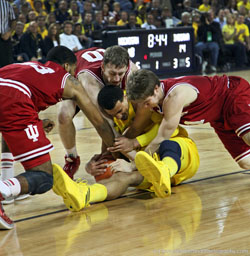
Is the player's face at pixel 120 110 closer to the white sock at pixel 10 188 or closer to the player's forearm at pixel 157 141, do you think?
the player's forearm at pixel 157 141

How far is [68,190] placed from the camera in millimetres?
3514

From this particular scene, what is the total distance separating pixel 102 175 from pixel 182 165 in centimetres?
57

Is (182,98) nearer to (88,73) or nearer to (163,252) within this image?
(88,73)

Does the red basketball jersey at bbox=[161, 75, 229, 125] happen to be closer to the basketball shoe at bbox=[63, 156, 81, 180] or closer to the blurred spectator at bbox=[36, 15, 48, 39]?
the basketball shoe at bbox=[63, 156, 81, 180]

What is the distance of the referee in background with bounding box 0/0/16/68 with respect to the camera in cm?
836

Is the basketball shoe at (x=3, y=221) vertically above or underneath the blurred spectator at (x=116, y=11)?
above

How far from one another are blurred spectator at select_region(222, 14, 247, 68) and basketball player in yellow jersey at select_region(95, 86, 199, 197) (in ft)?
37.5

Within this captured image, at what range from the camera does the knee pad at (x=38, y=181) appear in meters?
3.42

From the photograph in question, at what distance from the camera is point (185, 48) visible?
1173 cm

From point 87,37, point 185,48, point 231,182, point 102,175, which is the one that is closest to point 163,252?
point 102,175

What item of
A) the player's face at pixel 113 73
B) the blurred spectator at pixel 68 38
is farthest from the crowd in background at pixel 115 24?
the player's face at pixel 113 73

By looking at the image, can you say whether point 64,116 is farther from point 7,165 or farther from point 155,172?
point 155,172

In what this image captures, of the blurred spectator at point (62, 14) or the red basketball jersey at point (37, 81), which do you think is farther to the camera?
the blurred spectator at point (62, 14)

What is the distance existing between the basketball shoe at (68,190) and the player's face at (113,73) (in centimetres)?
102
